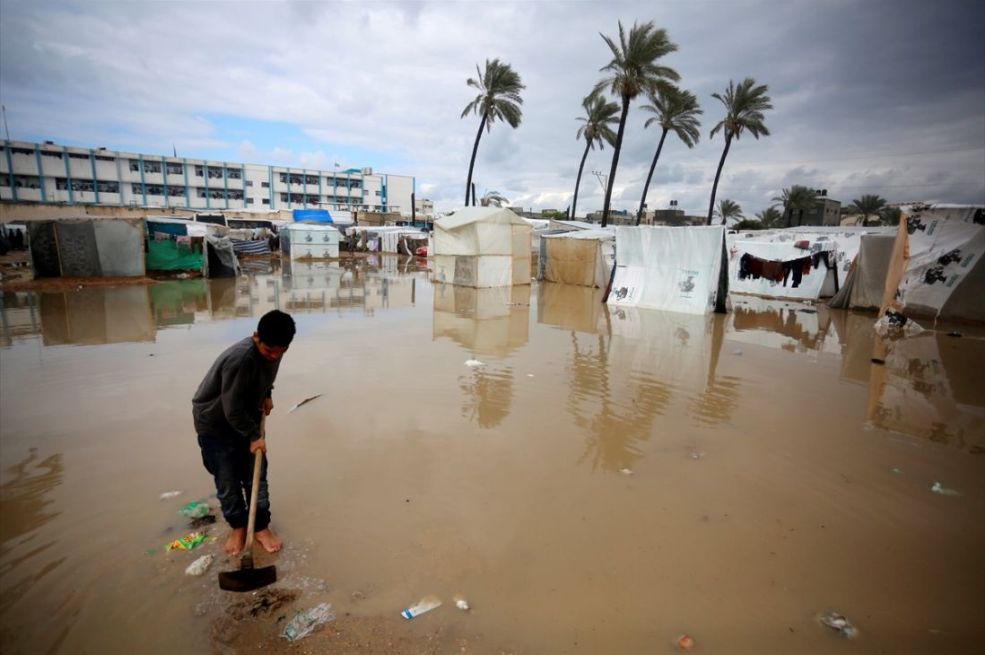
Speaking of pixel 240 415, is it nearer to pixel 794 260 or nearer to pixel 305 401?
pixel 305 401

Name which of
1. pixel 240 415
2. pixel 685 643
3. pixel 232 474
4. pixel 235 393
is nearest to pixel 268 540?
pixel 232 474

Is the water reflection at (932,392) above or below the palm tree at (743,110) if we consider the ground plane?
below

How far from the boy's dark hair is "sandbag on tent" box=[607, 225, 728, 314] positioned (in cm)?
1151

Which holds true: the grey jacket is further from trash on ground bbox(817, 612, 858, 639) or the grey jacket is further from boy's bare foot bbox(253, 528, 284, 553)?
trash on ground bbox(817, 612, 858, 639)

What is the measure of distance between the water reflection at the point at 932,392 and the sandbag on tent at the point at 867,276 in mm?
4242

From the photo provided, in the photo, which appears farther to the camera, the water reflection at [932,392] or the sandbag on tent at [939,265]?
the sandbag on tent at [939,265]

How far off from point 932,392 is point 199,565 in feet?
27.2

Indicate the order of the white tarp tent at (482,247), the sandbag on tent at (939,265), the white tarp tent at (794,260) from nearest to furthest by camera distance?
1. the sandbag on tent at (939,265)
2. the white tarp tent at (794,260)
3. the white tarp tent at (482,247)

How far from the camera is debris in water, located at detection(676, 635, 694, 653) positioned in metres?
2.26

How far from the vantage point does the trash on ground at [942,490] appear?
11.9 feet

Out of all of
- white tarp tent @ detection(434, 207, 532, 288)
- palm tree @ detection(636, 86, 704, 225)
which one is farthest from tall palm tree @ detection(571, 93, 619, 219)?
white tarp tent @ detection(434, 207, 532, 288)

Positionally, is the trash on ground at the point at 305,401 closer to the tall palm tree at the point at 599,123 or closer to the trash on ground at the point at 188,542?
the trash on ground at the point at 188,542

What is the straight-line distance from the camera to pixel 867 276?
13016mm

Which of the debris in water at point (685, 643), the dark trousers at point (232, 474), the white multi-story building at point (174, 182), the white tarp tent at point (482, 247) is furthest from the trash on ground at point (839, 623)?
the white multi-story building at point (174, 182)
